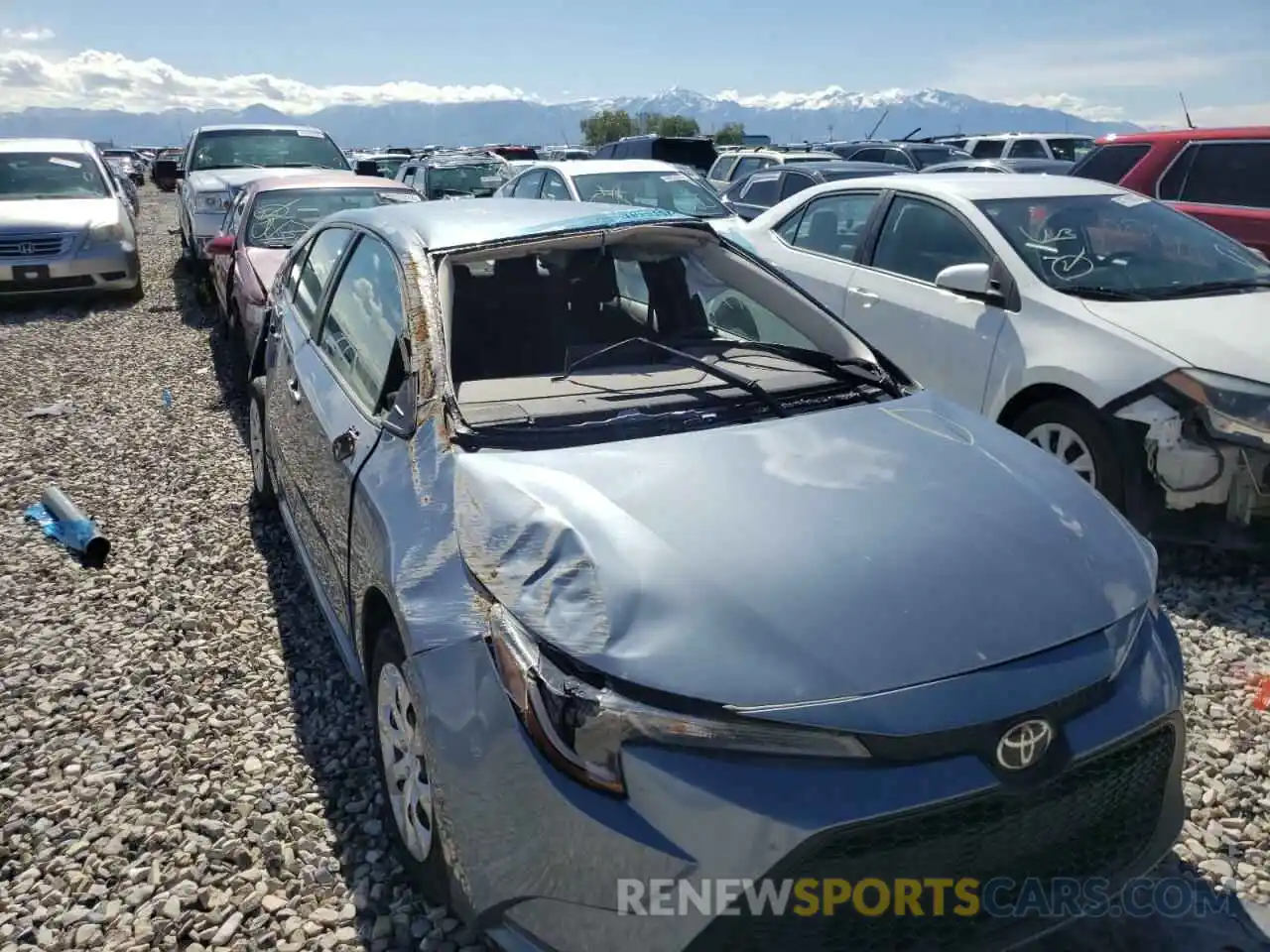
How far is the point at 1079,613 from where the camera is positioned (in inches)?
82.7

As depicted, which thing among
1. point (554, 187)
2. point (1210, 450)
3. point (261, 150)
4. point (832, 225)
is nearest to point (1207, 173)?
point (832, 225)

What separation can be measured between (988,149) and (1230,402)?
58.1 feet

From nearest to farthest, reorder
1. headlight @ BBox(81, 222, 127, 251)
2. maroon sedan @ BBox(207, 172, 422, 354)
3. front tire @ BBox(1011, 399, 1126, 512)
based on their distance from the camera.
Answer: front tire @ BBox(1011, 399, 1126, 512), maroon sedan @ BBox(207, 172, 422, 354), headlight @ BBox(81, 222, 127, 251)

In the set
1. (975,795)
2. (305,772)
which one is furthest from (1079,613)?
(305,772)

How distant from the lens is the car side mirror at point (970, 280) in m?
4.78

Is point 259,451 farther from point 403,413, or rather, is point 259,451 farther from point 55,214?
point 55,214

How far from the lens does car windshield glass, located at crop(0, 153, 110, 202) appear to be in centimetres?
1150

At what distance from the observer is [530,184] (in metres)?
11.2

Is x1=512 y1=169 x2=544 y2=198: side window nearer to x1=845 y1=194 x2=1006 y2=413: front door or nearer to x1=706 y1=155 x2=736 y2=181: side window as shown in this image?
x1=845 y1=194 x2=1006 y2=413: front door

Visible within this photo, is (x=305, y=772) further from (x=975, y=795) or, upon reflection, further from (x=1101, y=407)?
(x=1101, y=407)

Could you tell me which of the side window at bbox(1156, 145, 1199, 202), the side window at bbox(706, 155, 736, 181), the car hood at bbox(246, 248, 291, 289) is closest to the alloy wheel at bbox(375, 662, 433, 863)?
the car hood at bbox(246, 248, 291, 289)

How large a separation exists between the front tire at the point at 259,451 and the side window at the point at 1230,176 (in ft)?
23.6

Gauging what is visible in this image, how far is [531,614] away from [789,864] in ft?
2.25

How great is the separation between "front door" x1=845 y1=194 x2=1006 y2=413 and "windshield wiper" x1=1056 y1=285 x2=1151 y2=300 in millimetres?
332
